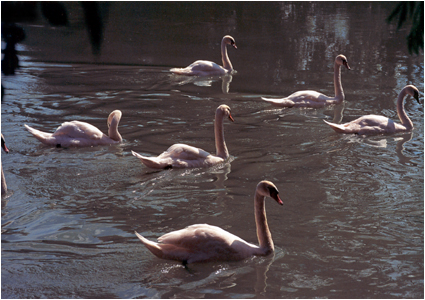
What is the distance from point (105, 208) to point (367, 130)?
5.01 m

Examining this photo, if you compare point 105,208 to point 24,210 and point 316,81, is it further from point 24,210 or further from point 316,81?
point 316,81

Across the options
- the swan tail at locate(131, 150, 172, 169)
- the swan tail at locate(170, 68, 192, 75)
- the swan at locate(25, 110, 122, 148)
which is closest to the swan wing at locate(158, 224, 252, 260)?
the swan tail at locate(131, 150, 172, 169)

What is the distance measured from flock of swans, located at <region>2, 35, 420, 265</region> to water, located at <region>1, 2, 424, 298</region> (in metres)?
0.13

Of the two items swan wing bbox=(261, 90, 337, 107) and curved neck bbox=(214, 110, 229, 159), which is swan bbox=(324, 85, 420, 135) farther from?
curved neck bbox=(214, 110, 229, 159)

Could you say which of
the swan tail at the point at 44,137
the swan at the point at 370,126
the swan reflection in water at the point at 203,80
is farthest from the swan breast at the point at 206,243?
the swan reflection in water at the point at 203,80

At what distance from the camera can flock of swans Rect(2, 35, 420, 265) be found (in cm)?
552

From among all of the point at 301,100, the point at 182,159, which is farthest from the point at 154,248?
the point at 301,100

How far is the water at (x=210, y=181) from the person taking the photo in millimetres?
5320

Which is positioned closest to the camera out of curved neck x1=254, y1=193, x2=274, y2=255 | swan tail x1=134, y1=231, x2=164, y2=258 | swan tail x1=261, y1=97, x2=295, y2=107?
swan tail x1=134, y1=231, x2=164, y2=258

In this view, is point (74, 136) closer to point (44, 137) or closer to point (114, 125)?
point (44, 137)

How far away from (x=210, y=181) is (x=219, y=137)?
37.8 inches

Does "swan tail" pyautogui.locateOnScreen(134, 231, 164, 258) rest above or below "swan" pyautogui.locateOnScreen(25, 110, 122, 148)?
below

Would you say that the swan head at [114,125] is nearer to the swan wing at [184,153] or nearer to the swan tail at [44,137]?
the swan tail at [44,137]

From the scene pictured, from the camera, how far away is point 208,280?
17.3 feet
